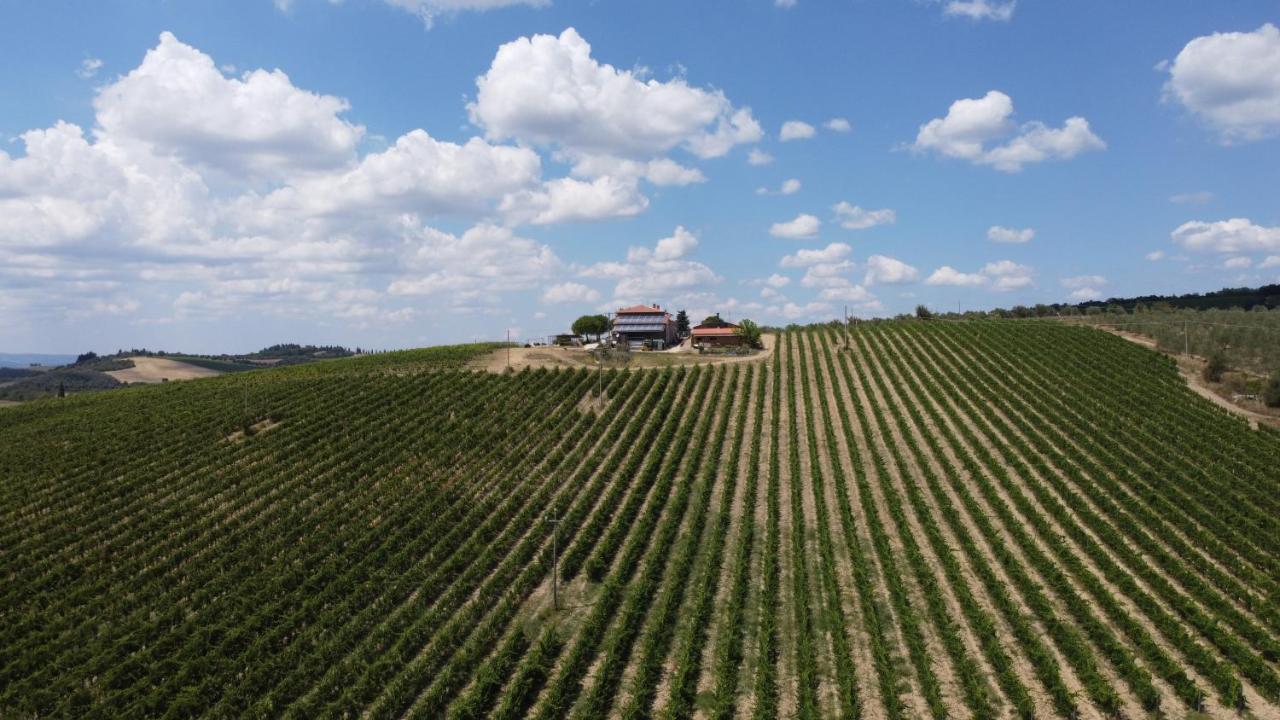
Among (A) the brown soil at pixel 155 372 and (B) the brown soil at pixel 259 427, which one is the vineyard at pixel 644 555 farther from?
(A) the brown soil at pixel 155 372

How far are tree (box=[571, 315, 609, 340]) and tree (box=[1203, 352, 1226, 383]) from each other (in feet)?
196

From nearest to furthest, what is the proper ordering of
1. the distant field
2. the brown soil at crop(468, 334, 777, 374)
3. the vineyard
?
the vineyard → the distant field → the brown soil at crop(468, 334, 777, 374)

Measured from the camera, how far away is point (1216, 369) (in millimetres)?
51656

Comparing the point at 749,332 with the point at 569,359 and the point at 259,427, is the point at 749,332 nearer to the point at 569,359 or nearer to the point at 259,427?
the point at 569,359

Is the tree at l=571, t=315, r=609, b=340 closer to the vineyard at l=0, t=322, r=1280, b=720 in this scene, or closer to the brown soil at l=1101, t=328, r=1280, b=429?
the vineyard at l=0, t=322, r=1280, b=720

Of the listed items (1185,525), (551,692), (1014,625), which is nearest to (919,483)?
(1185,525)

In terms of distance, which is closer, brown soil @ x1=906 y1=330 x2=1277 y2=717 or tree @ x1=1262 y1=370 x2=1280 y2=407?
brown soil @ x1=906 y1=330 x2=1277 y2=717

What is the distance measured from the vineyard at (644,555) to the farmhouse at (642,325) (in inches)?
1425

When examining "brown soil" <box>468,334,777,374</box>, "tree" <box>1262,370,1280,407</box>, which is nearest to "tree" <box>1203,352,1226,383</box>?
"tree" <box>1262,370,1280,407</box>

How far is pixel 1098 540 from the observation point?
3080 cm

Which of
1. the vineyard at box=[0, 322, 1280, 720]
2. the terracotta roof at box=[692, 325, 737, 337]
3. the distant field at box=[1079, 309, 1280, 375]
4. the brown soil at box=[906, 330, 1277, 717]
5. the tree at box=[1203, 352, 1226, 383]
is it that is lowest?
the brown soil at box=[906, 330, 1277, 717]

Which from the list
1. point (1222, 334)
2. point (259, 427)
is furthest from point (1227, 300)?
point (259, 427)

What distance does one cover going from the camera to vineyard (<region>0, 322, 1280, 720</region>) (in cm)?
2077

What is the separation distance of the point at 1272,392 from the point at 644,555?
45122 mm
